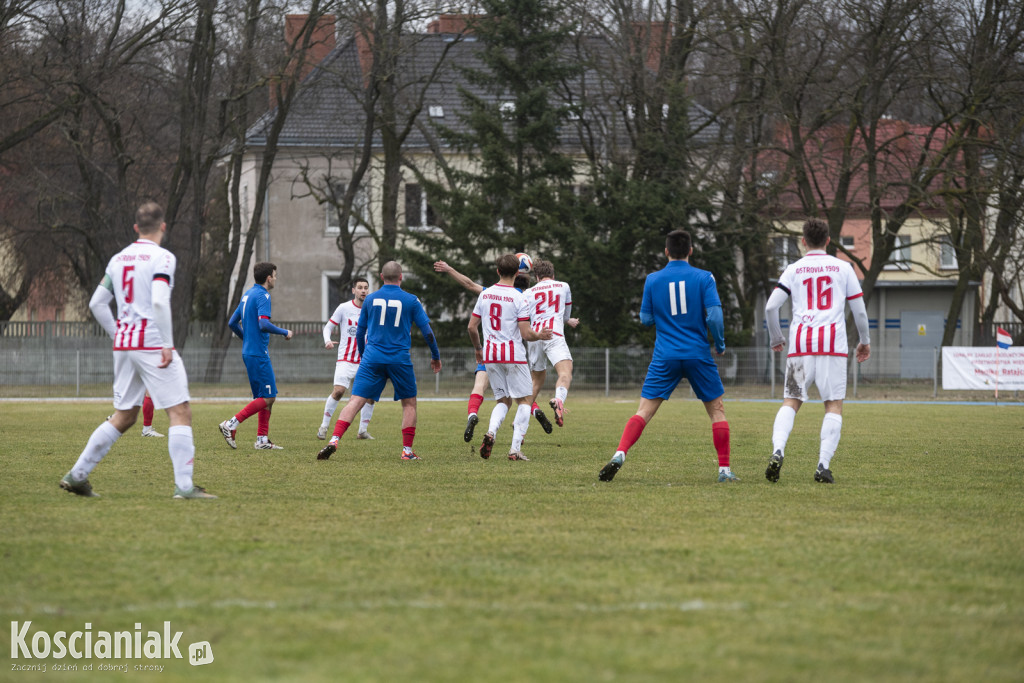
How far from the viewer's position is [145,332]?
25.0ft

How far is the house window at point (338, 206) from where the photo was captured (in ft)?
121

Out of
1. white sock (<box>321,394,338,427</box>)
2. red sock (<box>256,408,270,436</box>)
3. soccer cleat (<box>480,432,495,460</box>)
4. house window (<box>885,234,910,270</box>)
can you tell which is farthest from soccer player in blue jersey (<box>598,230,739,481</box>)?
house window (<box>885,234,910,270</box>)

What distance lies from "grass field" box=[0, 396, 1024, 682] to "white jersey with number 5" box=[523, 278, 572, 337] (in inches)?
132

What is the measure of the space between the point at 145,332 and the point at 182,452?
0.90m

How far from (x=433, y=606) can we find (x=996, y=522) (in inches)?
167

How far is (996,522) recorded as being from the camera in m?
7.07

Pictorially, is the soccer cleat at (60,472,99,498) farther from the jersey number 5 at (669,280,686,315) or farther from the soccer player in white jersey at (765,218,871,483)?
the soccer player in white jersey at (765,218,871,483)

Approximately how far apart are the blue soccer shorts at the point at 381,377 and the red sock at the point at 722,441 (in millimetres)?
3430

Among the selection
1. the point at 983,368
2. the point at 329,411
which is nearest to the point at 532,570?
the point at 329,411

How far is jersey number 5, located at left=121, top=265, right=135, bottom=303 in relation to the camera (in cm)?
761

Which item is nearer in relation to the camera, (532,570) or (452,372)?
(532,570)

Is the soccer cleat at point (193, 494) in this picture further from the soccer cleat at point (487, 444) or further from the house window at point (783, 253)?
the house window at point (783, 253)

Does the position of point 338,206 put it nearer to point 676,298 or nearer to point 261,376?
point 261,376

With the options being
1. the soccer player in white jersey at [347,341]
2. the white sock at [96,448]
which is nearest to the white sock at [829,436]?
the white sock at [96,448]
